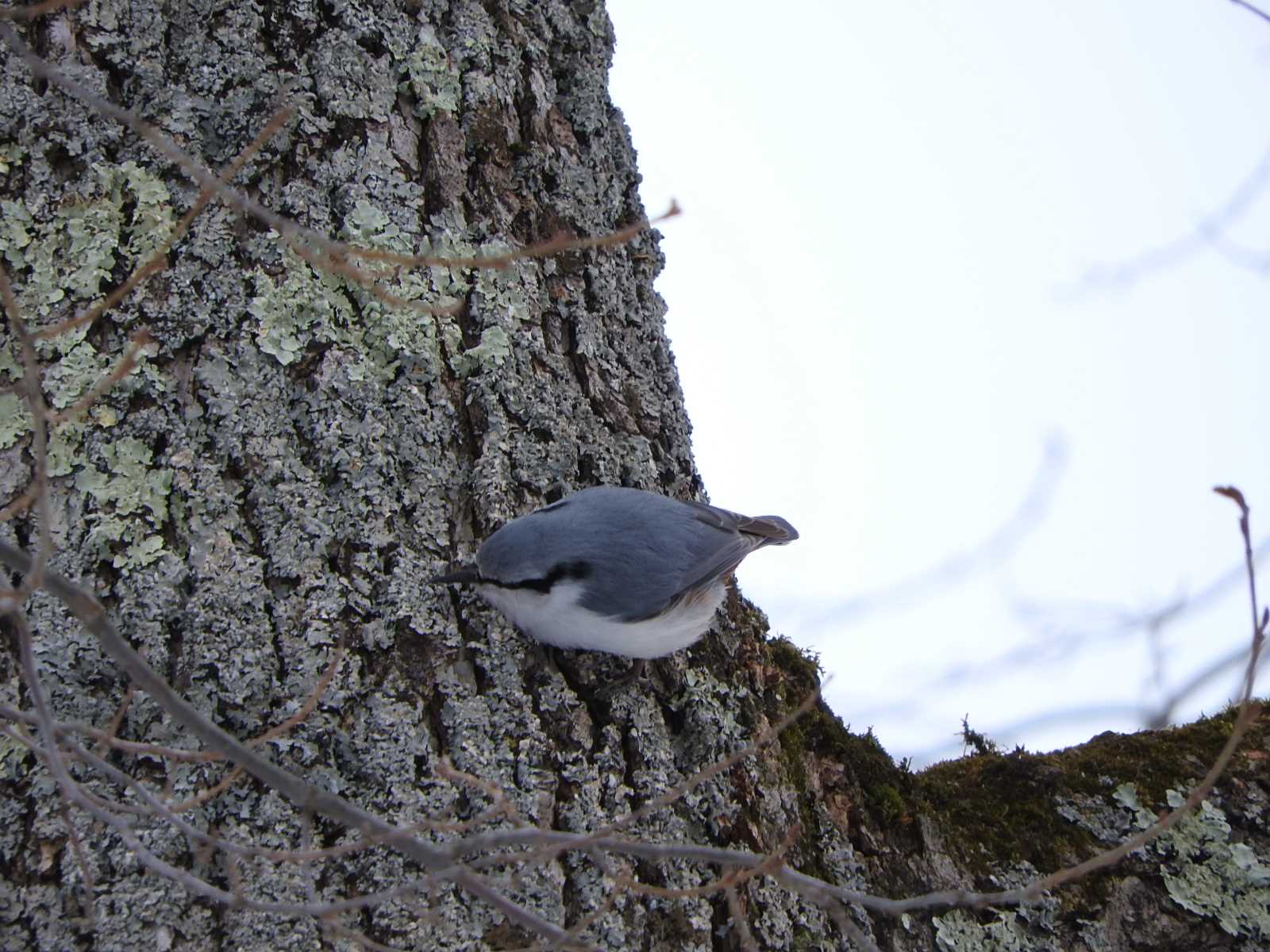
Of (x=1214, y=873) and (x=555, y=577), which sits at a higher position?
(x=555, y=577)

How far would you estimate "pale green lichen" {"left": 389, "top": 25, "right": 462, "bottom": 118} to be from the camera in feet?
7.45

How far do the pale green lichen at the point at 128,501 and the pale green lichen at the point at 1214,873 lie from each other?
181cm

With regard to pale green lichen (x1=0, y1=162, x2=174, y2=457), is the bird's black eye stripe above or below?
below

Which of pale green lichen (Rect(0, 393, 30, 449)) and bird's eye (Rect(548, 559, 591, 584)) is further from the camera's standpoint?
bird's eye (Rect(548, 559, 591, 584))

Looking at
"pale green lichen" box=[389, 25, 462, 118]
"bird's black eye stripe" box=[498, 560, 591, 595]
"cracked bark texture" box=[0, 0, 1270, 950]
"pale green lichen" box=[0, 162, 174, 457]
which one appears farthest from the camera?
"pale green lichen" box=[389, 25, 462, 118]

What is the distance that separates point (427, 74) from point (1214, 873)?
2114 mm

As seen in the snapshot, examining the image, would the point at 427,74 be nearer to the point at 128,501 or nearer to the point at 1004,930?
the point at 128,501

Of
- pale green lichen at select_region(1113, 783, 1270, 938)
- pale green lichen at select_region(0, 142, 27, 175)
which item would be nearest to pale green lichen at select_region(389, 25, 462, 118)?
pale green lichen at select_region(0, 142, 27, 175)

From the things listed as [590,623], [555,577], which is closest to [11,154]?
[555,577]

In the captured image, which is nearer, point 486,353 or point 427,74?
point 486,353

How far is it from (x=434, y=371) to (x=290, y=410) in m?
0.28

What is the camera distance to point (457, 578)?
1.96 meters

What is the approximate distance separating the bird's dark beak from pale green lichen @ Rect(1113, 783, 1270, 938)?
4.26ft

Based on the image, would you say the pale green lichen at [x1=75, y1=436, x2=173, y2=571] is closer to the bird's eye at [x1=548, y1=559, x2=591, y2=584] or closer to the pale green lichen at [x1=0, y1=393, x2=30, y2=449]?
the pale green lichen at [x1=0, y1=393, x2=30, y2=449]
